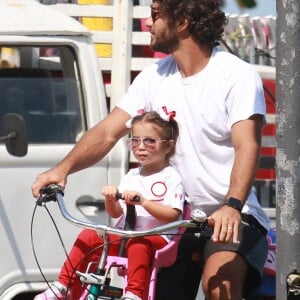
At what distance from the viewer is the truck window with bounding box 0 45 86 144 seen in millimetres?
5285

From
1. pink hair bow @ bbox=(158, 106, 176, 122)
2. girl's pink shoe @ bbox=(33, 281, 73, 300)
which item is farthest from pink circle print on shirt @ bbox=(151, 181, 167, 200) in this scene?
girl's pink shoe @ bbox=(33, 281, 73, 300)

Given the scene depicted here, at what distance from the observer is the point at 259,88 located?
13.8 feet

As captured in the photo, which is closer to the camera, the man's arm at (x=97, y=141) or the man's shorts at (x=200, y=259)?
the man's shorts at (x=200, y=259)

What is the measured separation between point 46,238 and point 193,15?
139 centimetres

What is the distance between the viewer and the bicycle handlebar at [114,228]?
11.9 feet

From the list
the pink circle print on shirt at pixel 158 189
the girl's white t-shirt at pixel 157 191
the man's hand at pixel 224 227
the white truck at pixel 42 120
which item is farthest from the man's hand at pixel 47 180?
the white truck at pixel 42 120

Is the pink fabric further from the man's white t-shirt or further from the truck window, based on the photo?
the truck window

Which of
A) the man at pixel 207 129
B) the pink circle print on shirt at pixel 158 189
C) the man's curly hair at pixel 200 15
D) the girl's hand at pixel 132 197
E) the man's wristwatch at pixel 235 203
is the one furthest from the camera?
the man's curly hair at pixel 200 15

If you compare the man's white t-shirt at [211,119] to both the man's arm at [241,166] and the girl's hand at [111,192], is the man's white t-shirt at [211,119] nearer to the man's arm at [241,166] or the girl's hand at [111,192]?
the man's arm at [241,166]

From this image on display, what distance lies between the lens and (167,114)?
424 cm

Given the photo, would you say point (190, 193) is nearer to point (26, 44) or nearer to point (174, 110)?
point (174, 110)

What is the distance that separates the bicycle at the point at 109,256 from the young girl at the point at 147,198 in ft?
0.12

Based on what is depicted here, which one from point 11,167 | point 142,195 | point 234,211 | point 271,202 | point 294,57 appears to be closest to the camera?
point 294,57

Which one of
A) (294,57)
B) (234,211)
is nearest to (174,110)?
(234,211)
